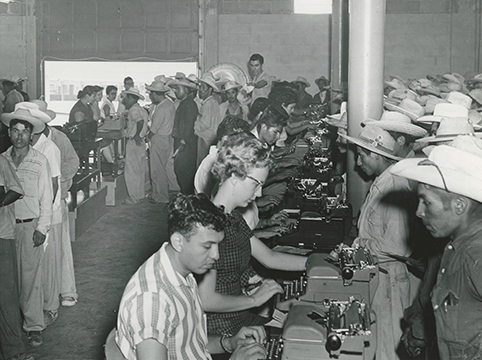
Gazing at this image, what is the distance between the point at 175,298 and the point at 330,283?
1041 millimetres

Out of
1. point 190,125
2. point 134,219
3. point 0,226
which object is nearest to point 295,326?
point 0,226

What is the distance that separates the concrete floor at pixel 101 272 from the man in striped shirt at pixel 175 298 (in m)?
2.81

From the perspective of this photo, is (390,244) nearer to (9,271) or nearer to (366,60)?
(366,60)

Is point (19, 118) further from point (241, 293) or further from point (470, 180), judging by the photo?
point (470, 180)

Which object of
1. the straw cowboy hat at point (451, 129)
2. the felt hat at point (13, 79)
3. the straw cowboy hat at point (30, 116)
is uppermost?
the felt hat at point (13, 79)

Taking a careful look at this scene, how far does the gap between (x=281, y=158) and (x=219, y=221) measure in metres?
5.47

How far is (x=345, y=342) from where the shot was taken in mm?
2602

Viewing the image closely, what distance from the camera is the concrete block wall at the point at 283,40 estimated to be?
16141 millimetres

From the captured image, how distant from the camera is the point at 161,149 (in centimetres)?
1109

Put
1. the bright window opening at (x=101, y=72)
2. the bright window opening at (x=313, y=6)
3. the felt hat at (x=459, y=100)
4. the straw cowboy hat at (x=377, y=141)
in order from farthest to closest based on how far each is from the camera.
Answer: the bright window opening at (x=101, y=72), the bright window opening at (x=313, y=6), the felt hat at (x=459, y=100), the straw cowboy hat at (x=377, y=141)

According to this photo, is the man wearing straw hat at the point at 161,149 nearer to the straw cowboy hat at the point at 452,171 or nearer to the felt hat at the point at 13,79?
the felt hat at the point at 13,79

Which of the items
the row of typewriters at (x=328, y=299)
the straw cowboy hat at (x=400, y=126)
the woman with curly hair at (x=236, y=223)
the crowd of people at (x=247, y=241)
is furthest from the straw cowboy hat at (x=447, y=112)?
the woman with curly hair at (x=236, y=223)

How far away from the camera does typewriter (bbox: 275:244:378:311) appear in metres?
3.19

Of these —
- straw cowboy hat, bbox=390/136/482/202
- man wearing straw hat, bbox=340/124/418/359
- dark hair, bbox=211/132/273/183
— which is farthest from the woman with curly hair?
man wearing straw hat, bbox=340/124/418/359
